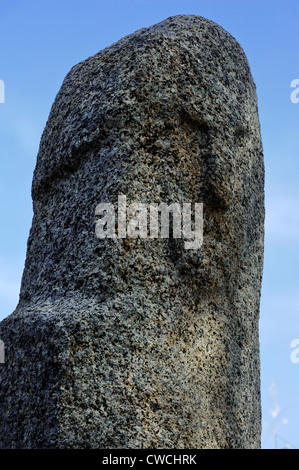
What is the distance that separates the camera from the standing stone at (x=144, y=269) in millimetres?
2062

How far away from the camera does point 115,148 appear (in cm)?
230

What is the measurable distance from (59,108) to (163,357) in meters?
1.15

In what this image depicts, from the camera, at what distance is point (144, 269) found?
2.21m

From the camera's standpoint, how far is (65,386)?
2.02m

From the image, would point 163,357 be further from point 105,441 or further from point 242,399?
point 242,399

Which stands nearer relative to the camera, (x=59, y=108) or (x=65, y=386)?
(x=65, y=386)

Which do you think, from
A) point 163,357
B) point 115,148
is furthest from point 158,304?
point 115,148

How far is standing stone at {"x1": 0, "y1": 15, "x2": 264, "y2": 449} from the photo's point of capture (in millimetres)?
2062

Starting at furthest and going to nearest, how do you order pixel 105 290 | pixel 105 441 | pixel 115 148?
1. pixel 115 148
2. pixel 105 290
3. pixel 105 441

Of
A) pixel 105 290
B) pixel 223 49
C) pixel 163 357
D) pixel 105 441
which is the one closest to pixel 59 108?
pixel 223 49

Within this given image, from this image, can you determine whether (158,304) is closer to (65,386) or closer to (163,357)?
(163,357)

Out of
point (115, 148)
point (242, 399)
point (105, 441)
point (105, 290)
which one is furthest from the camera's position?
point (242, 399)
